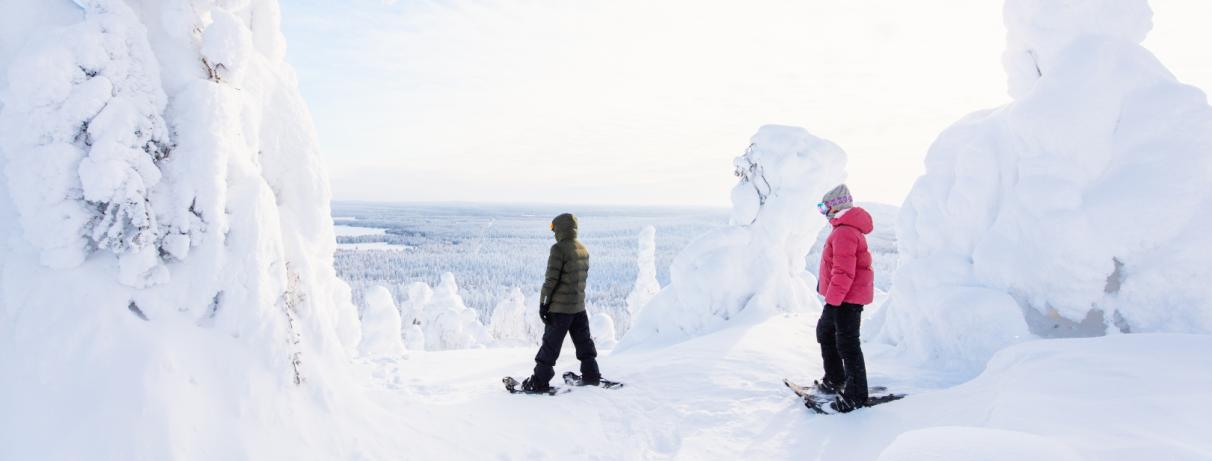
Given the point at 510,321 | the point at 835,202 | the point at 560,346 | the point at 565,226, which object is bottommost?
the point at 510,321

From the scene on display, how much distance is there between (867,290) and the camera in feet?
15.0

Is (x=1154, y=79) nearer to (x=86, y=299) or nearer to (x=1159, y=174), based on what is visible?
(x=1159, y=174)

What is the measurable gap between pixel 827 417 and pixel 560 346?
258cm

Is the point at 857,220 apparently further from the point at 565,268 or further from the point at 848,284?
the point at 565,268

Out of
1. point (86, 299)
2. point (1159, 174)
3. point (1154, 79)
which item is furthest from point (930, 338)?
point (86, 299)

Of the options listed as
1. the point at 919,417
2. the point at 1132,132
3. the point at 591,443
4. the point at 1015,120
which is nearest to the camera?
the point at 919,417

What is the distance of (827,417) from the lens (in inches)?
181

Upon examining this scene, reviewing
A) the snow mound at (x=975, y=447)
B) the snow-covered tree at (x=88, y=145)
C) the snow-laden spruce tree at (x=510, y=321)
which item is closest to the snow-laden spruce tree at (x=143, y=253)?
the snow-covered tree at (x=88, y=145)

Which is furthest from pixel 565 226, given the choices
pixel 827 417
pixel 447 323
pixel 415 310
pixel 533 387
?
pixel 415 310

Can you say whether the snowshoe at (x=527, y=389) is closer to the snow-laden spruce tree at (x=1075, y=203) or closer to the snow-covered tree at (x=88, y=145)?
the snow-covered tree at (x=88, y=145)

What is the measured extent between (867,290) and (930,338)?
2.09 meters

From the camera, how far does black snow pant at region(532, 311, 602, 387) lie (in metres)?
5.46

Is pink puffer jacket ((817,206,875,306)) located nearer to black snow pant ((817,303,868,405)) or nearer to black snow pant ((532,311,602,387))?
black snow pant ((817,303,868,405))

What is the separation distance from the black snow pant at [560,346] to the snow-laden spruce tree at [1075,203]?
12.4 ft
